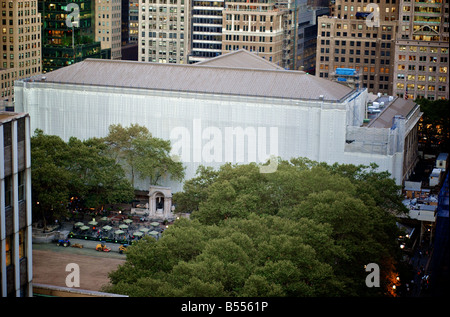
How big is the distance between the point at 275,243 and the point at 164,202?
58037 mm

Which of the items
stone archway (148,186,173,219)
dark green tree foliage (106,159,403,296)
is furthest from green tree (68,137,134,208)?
dark green tree foliage (106,159,403,296)

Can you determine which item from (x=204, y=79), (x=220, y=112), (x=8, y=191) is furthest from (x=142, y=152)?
(x=8, y=191)

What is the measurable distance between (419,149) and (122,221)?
261ft

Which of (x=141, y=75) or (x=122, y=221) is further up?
(x=141, y=75)

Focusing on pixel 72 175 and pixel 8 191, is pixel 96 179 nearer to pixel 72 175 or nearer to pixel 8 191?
pixel 72 175

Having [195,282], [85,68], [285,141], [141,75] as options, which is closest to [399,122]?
[285,141]

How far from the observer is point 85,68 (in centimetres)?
15575

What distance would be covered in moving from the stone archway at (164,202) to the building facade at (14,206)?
254 feet

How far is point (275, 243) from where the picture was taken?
8262 cm

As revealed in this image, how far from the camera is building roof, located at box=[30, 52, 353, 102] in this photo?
145 m

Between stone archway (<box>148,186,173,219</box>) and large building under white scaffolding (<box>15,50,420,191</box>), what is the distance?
28.5 ft

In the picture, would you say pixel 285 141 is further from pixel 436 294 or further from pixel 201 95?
pixel 436 294

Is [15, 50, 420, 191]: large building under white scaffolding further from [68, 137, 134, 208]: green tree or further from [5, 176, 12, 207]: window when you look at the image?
[5, 176, 12, 207]: window
